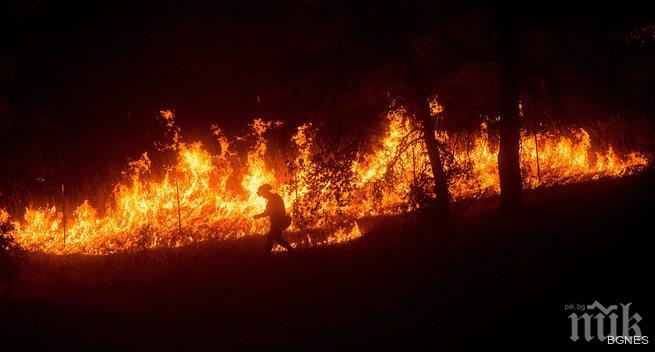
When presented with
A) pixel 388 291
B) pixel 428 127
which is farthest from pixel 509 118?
pixel 388 291

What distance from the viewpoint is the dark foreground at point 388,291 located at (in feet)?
21.6

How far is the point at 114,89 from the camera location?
91.4 feet

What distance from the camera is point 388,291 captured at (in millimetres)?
8281

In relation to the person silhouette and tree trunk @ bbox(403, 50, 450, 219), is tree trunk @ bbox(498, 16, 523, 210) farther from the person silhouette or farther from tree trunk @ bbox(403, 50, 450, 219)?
the person silhouette

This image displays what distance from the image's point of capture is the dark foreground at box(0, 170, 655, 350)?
657cm

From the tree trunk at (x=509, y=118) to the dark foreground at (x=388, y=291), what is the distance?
0.67 meters

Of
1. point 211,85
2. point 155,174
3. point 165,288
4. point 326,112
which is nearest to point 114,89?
point 211,85

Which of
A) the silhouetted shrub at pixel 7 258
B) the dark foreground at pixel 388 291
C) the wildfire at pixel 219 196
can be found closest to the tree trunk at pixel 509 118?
the dark foreground at pixel 388 291

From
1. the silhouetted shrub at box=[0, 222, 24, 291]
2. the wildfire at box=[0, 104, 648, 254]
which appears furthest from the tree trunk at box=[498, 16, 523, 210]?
the silhouetted shrub at box=[0, 222, 24, 291]

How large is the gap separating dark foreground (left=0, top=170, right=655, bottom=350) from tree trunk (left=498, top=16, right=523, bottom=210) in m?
0.67

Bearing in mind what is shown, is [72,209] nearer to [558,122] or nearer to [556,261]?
[558,122]

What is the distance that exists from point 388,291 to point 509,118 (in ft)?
19.8

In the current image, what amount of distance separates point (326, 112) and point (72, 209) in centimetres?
1408

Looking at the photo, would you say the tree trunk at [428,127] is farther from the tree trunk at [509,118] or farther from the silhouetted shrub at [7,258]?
the silhouetted shrub at [7,258]
